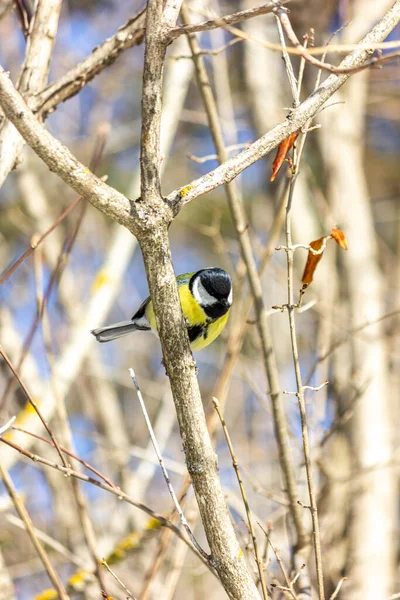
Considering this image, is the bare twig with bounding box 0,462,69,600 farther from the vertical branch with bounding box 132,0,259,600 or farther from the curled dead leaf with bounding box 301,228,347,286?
the curled dead leaf with bounding box 301,228,347,286

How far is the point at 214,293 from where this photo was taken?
8.57 ft

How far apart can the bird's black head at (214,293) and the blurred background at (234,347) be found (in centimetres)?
9

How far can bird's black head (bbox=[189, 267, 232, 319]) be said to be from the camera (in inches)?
102

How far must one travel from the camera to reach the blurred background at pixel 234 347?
8.46 feet

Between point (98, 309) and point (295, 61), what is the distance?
2159 millimetres

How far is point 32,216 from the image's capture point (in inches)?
155

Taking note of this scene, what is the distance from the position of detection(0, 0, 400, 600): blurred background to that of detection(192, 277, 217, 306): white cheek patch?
0.14 meters

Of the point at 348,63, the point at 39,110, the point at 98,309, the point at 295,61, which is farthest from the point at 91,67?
the point at 295,61

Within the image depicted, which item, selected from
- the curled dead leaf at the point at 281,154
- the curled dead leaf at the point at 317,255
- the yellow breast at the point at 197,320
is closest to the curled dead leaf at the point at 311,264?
the curled dead leaf at the point at 317,255

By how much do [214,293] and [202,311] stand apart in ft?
0.31

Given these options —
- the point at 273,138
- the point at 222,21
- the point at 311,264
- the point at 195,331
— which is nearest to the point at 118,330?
the point at 195,331

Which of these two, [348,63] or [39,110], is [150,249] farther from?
[39,110]

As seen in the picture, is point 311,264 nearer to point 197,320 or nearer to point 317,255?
point 317,255

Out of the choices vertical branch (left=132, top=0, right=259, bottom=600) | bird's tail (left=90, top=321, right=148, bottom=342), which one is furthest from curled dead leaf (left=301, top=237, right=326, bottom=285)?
bird's tail (left=90, top=321, right=148, bottom=342)
